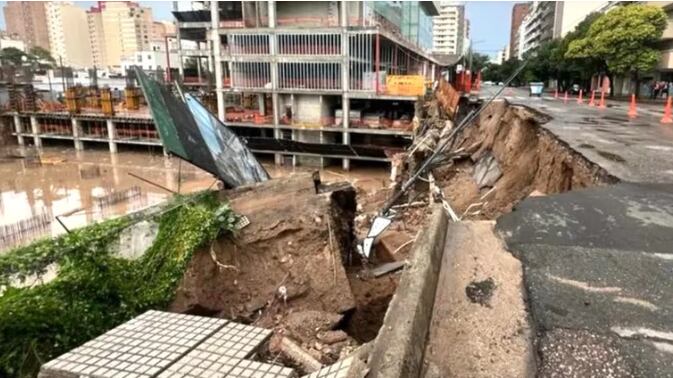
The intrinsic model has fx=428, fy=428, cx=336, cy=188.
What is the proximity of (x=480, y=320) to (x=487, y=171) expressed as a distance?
9.68m

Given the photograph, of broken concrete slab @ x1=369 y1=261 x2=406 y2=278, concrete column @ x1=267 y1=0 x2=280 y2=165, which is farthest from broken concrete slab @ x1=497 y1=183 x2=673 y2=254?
concrete column @ x1=267 y1=0 x2=280 y2=165

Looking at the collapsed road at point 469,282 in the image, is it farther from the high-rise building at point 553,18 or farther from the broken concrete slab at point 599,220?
the high-rise building at point 553,18

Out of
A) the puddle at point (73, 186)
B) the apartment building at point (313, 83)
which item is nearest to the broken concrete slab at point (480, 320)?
the puddle at point (73, 186)

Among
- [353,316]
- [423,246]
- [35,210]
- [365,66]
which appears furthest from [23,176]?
[423,246]

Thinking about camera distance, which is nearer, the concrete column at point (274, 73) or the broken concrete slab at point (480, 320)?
the broken concrete slab at point (480, 320)

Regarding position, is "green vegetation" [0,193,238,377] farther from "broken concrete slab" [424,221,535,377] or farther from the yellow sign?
the yellow sign

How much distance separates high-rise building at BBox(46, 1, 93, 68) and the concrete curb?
132691mm

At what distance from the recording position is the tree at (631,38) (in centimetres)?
2558

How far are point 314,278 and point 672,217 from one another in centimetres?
394

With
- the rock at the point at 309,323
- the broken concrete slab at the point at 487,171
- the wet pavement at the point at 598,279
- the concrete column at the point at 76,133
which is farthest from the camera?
the concrete column at the point at 76,133

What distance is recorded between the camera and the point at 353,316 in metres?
5.62

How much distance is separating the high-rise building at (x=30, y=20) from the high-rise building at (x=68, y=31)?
296 cm

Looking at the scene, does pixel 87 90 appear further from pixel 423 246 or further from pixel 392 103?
pixel 423 246

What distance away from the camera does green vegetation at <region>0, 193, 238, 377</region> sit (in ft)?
14.6
